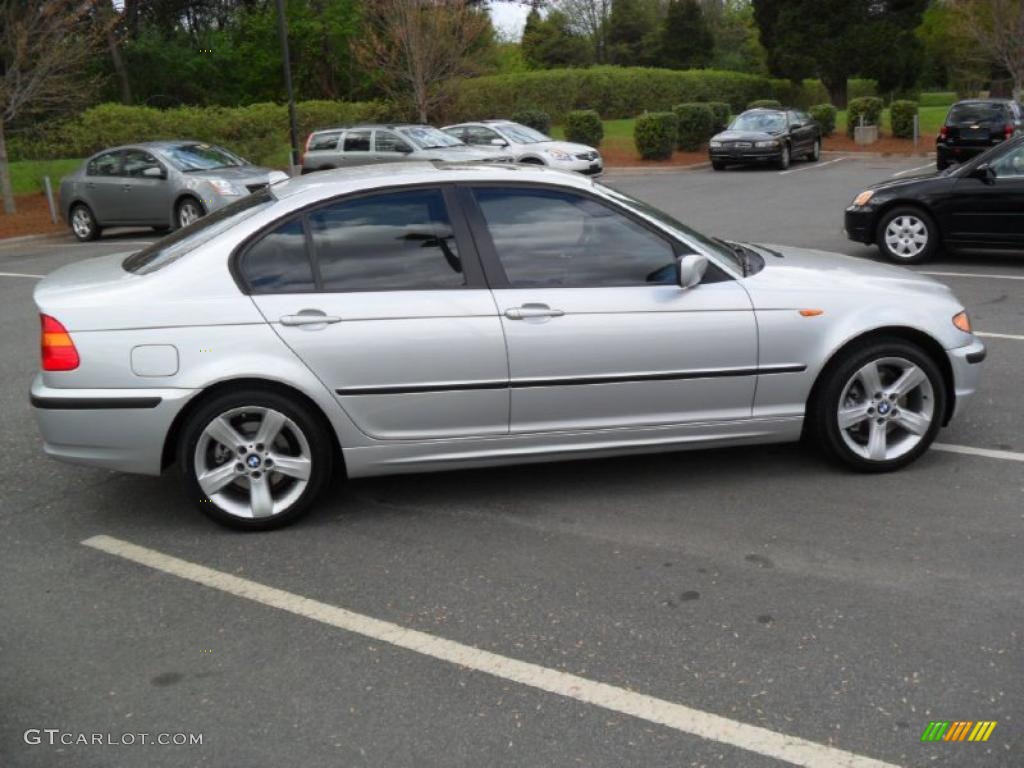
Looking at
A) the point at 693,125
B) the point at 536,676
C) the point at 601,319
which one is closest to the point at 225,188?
the point at 601,319

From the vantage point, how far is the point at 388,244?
487cm

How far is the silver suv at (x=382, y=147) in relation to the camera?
2056cm

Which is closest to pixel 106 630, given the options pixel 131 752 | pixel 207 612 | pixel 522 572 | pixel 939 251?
pixel 207 612

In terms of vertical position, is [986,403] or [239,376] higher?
[239,376]

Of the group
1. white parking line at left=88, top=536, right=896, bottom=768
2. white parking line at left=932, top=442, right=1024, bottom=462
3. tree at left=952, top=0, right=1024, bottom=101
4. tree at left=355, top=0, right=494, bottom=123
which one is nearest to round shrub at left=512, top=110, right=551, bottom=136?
tree at left=355, top=0, right=494, bottom=123

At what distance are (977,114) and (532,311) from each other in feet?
73.2

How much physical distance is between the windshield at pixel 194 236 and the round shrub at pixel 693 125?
27.5 meters

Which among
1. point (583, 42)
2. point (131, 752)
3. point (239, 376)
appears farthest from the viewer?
point (583, 42)

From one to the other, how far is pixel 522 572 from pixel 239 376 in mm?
1486

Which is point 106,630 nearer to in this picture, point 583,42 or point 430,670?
point 430,670

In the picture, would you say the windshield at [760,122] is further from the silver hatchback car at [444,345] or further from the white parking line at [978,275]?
the silver hatchback car at [444,345]

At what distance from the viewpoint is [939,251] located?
11352mm

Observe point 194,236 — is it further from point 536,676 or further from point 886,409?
point 886,409

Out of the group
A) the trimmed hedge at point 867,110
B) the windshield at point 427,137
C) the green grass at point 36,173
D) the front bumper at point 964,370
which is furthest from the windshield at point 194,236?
the trimmed hedge at point 867,110
